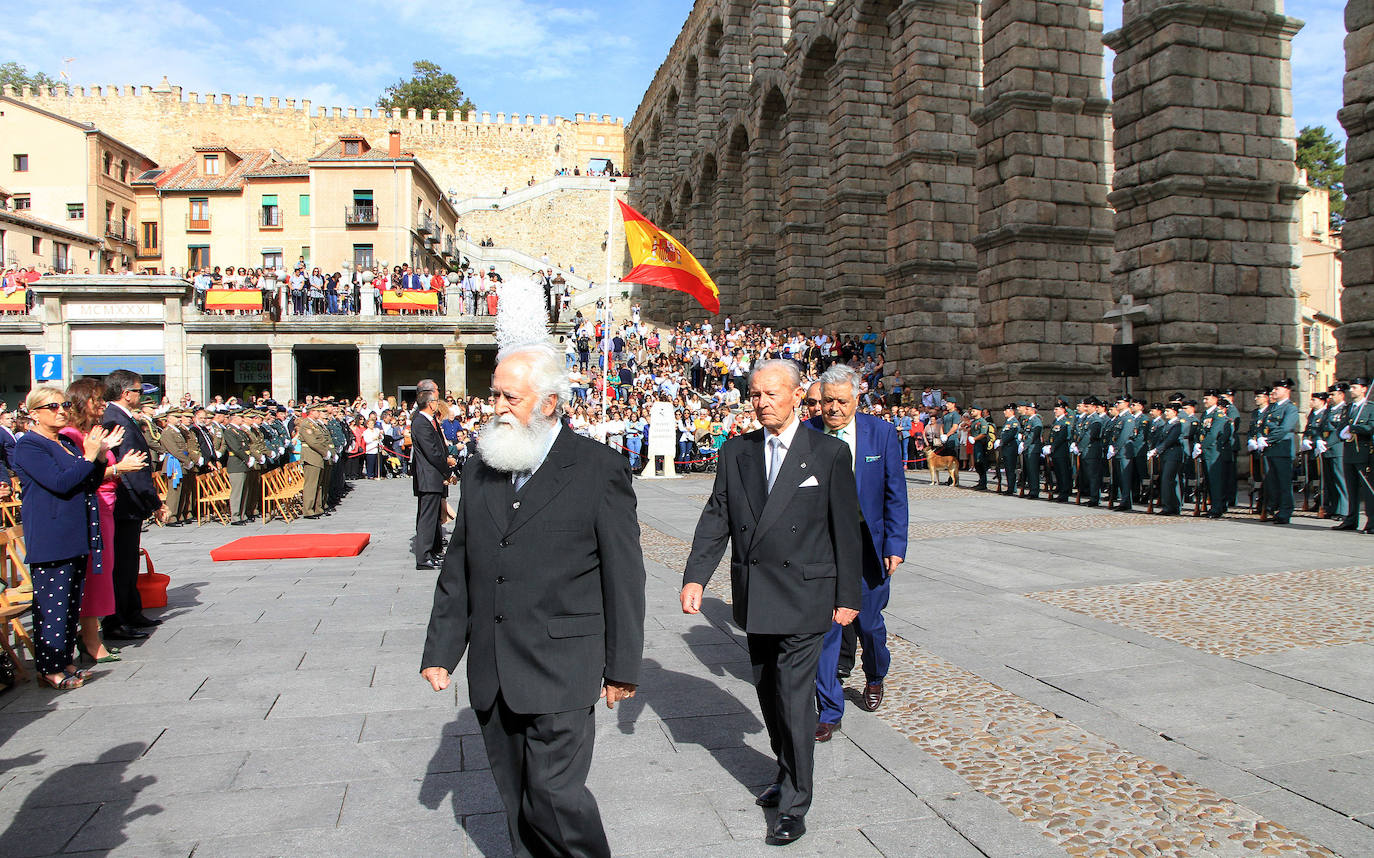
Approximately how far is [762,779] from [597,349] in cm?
2659

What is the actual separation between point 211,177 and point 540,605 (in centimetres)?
4976

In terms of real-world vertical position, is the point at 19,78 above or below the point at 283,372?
above

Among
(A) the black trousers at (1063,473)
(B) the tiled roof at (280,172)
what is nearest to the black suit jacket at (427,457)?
(A) the black trousers at (1063,473)

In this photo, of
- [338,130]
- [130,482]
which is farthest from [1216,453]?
[338,130]

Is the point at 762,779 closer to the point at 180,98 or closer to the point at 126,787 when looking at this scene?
the point at 126,787

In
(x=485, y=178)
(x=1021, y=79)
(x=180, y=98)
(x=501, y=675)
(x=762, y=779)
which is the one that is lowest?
(x=762, y=779)

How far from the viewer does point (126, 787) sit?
3.57m

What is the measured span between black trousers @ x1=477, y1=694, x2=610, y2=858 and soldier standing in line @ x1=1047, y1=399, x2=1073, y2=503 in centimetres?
1298

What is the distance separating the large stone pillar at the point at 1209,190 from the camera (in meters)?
14.6

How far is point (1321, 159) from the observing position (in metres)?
50.9

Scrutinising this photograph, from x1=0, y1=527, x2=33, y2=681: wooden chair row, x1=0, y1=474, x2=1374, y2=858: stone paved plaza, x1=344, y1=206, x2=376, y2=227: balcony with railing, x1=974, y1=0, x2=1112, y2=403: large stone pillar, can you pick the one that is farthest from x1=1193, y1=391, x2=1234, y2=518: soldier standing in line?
x1=344, y1=206, x2=376, y2=227: balcony with railing

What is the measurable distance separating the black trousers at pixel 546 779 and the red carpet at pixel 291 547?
7.40 m

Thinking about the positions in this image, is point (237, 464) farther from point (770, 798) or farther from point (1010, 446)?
point (1010, 446)

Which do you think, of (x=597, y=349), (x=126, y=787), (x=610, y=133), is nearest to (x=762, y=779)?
(x=126, y=787)
